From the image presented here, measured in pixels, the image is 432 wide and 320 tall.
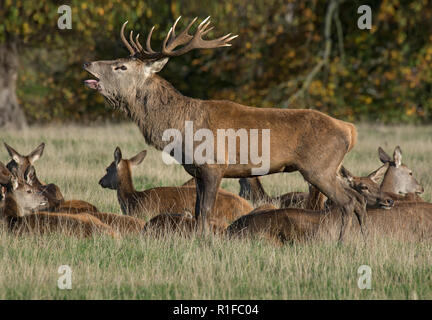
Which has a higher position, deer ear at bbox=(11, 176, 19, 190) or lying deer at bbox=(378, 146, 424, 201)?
lying deer at bbox=(378, 146, 424, 201)

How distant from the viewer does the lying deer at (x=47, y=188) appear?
26.9 ft

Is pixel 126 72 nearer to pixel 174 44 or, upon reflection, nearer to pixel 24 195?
pixel 174 44

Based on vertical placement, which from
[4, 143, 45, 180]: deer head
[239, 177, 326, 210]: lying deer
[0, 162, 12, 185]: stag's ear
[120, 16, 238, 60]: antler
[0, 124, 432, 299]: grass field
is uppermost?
[120, 16, 238, 60]: antler

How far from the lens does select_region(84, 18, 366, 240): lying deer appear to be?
752 cm

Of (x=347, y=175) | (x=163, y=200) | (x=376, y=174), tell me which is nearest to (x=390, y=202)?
(x=347, y=175)

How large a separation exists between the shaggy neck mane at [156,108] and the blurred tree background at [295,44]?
30.2ft

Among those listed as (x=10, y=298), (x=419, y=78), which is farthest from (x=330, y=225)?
(x=419, y=78)

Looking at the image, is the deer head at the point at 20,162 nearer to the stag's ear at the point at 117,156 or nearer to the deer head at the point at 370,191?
the stag's ear at the point at 117,156

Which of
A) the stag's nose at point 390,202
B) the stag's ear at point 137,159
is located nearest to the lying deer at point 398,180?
the stag's nose at point 390,202

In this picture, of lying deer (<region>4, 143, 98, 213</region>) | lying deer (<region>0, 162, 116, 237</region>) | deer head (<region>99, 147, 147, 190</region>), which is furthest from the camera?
deer head (<region>99, 147, 147, 190</region>)

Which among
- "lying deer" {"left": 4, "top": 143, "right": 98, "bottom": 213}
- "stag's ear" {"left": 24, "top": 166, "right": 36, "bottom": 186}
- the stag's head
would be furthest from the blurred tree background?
the stag's head

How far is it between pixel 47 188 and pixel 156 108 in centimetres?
187

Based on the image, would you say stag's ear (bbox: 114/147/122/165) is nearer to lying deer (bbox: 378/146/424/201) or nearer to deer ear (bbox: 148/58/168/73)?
deer ear (bbox: 148/58/168/73)

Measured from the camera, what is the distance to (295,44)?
1939 centimetres
